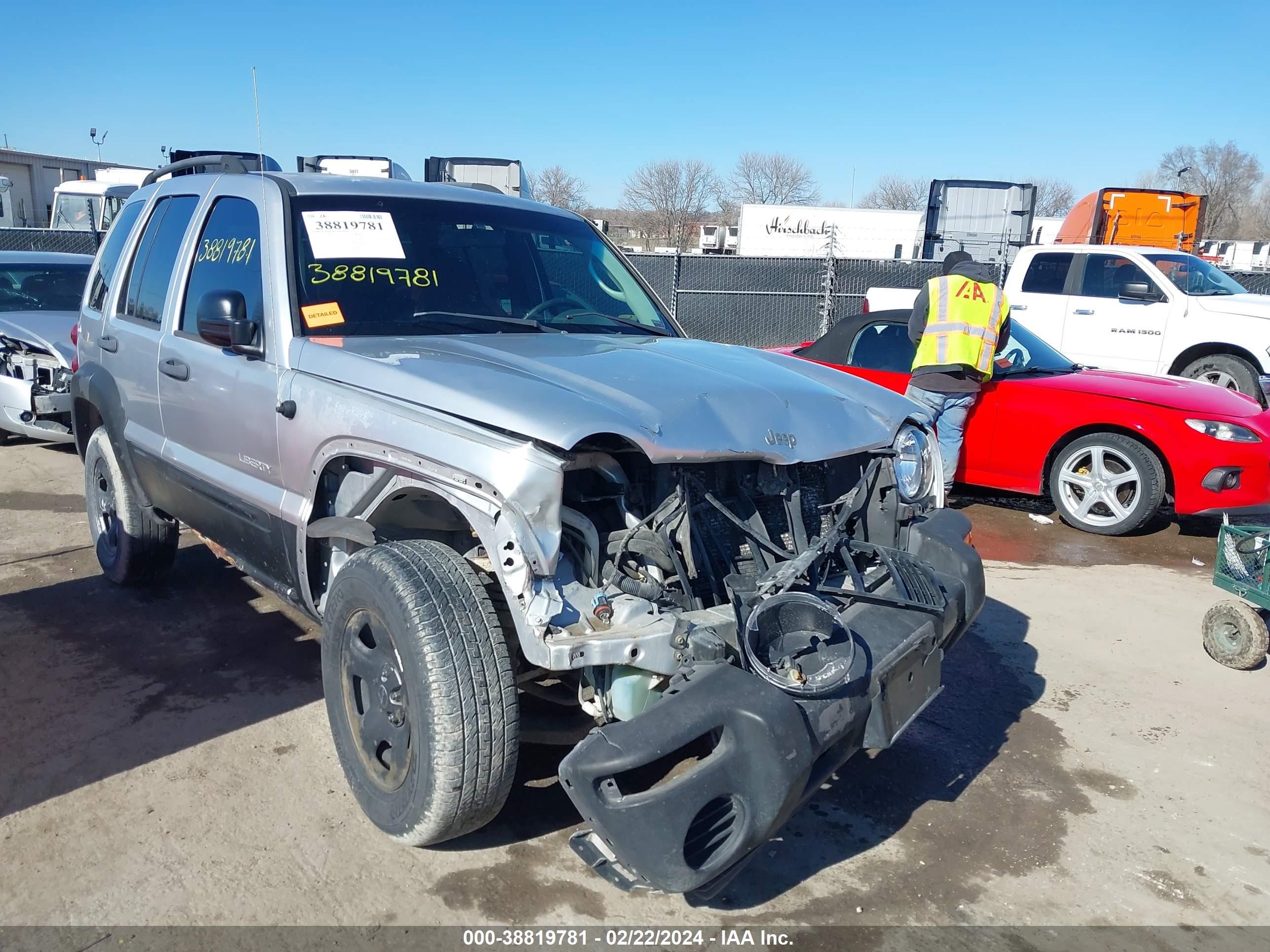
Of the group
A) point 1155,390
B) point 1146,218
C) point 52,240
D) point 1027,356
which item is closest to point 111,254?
point 1027,356

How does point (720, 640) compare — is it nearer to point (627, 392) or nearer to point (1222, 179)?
point (627, 392)

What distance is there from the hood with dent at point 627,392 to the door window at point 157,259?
4.74 feet

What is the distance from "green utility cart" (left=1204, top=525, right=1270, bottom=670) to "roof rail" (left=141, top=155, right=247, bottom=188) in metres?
4.83

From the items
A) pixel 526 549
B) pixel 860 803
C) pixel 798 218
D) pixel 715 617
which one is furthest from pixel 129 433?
pixel 798 218

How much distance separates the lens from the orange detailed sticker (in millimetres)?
3395

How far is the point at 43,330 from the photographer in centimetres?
805

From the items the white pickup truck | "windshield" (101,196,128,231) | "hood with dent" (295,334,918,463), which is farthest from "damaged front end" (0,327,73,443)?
"windshield" (101,196,128,231)

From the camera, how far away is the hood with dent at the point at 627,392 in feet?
8.61

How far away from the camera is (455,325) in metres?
3.55

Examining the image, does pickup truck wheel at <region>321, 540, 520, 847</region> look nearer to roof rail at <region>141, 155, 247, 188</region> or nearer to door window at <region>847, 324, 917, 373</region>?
roof rail at <region>141, 155, 247, 188</region>

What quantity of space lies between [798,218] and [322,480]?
36.9 metres

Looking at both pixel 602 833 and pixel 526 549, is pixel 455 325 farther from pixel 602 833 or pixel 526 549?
pixel 602 833

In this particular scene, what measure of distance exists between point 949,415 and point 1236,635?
2.67m

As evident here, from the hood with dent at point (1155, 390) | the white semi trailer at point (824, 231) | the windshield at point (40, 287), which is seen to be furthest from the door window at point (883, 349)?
the white semi trailer at point (824, 231)
